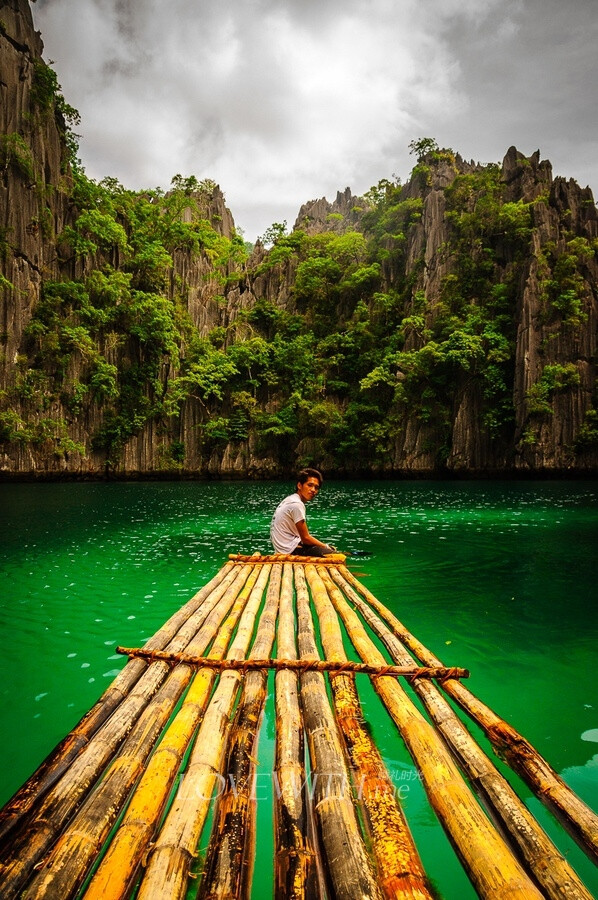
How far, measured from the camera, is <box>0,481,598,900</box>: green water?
2980mm

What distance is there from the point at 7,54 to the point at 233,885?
4359 cm

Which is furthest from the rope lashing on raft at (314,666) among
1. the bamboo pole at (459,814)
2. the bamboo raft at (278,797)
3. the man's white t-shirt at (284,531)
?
the man's white t-shirt at (284,531)

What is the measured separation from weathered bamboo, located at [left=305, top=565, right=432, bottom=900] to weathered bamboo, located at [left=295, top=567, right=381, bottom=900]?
0.19 feet

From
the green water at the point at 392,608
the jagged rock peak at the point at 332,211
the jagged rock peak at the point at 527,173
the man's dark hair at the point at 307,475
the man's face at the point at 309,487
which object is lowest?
the green water at the point at 392,608

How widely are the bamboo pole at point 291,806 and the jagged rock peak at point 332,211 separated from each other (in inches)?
2507

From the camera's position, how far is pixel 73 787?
77.5 inches

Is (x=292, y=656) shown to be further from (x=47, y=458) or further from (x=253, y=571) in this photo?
(x=47, y=458)

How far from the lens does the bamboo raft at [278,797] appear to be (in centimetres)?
153

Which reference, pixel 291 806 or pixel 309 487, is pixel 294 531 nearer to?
pixel 309 487

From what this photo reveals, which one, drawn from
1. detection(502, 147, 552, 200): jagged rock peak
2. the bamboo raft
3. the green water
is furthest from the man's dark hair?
detection(502, 147, 552, 200): jagged rock peak

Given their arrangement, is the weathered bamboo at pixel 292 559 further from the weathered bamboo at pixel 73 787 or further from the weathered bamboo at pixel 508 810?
the weathered bamboo at pixel 508 810

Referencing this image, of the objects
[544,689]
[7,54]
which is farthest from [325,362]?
[544,689]

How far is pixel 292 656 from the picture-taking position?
3.49 meters

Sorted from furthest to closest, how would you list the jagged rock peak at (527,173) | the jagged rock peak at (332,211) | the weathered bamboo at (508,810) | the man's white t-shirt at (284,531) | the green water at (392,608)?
the jagged rock peak at (332,211)
the jagged rock peak at (527,173)
the man's white t-shirt at (284,531)
the green water at (392,608)
the weathered bamboo at (508,810)
